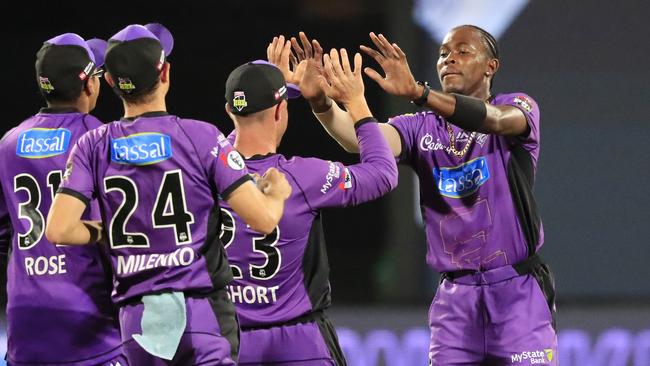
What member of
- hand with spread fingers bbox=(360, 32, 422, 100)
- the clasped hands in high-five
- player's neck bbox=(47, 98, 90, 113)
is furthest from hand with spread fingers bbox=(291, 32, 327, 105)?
player's neck bbox=(47, 98, 90, 113)

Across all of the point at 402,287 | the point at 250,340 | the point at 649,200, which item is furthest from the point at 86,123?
the point at 649,200

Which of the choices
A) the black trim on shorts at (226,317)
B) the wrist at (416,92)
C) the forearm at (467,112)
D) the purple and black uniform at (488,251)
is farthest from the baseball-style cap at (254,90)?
A: the purple and black uniform at (488,251)

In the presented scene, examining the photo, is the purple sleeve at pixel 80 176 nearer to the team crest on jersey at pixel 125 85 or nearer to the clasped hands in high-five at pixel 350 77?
the team crest on jersey at pixel 125 85

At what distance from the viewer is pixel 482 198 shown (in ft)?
17.4

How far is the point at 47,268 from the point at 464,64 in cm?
217

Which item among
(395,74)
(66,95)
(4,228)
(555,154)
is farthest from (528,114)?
(555,154)

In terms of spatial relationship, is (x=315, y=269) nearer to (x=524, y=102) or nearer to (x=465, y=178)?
(x=465, y=178)

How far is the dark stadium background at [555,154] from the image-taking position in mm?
8367

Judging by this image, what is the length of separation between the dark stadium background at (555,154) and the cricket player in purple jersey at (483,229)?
9.74 feet

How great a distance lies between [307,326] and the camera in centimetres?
473

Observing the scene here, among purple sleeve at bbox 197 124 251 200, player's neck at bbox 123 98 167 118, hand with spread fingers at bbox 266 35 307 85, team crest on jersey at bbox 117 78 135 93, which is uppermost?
hand with spread fingers at bbox 266 35 307 85

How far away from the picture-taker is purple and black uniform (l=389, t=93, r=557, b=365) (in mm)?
5207

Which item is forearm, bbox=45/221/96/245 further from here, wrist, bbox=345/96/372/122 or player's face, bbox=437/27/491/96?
player's face, bbox=437/27/491/96

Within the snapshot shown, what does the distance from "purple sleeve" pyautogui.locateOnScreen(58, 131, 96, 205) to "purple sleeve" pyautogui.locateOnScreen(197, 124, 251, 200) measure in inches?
16.3
